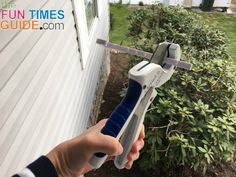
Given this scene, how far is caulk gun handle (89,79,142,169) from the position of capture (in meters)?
0.87

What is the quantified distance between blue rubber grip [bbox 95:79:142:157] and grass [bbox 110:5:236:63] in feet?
18.6

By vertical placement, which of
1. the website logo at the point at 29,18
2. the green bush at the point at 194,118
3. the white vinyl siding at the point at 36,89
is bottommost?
the green bush at the point at 194,118

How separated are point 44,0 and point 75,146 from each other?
1.07m

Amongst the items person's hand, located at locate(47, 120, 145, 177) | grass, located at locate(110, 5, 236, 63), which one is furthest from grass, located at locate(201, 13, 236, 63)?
person's hand, located at locate(47, 120, 145, 177)

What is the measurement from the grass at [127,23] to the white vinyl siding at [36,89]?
4429 mm

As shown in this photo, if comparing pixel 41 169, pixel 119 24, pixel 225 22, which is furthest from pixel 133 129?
pixel 225 22

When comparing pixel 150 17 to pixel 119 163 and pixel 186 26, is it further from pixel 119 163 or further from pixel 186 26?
pixel 119 163

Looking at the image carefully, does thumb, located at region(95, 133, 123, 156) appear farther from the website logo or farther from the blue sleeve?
the website logo

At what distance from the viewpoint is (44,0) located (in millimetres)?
1665

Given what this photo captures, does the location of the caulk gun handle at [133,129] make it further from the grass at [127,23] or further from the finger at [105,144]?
the grass at [127,23]

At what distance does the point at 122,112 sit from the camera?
899 millimetres

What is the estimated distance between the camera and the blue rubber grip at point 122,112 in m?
0.87

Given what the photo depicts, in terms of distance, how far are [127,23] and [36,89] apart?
21.3ft

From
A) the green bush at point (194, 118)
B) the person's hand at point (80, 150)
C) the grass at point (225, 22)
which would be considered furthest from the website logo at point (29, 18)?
the grass at point (225, 22)
